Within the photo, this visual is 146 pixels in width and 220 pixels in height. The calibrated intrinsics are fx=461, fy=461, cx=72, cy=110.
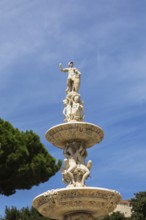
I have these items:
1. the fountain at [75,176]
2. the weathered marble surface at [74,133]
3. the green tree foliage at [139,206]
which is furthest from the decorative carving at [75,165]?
the green tree foliage at [139,206]

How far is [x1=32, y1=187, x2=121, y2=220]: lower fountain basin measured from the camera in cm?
1084

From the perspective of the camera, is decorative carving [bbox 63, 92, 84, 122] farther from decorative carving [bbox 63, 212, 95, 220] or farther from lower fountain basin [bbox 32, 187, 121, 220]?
decorative carving [bbox 63, 212, 95, 220]

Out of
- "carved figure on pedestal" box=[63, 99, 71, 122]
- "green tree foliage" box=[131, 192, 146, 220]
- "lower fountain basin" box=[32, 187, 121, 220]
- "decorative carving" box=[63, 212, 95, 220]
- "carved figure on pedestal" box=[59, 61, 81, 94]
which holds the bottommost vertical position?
"decorative carving" box=[63, 212, 95, 220]

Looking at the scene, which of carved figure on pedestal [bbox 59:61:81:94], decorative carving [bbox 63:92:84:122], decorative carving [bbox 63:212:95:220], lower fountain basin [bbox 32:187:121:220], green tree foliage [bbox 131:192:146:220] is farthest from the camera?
green tree foliage [bbox 131:192:146:220]

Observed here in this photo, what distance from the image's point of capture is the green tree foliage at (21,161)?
22453mm

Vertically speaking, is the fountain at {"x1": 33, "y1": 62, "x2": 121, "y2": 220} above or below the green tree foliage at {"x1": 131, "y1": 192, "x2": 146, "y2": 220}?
below

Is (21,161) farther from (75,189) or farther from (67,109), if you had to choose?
(75,189)

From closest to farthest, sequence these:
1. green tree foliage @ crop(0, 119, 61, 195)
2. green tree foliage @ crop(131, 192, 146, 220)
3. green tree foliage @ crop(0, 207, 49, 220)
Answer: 1. green tree foliage @ crop(0, 119, 61, 195)
2. green tree foliage @ crop(0, 207, 49, 220)
3. green tree foliage @ crop(131, 192, 146, 220)

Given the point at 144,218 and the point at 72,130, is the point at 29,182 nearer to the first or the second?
the point at 72,130

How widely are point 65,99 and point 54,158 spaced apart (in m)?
11.6

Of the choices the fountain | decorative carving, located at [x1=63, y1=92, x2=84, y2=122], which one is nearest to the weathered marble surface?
the fountain

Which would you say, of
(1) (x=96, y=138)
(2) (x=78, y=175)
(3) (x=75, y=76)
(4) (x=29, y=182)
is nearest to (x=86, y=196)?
(2) (x=78, y=175)

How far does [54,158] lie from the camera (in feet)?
80.3

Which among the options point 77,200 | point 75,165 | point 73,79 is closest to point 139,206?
point 73,79
